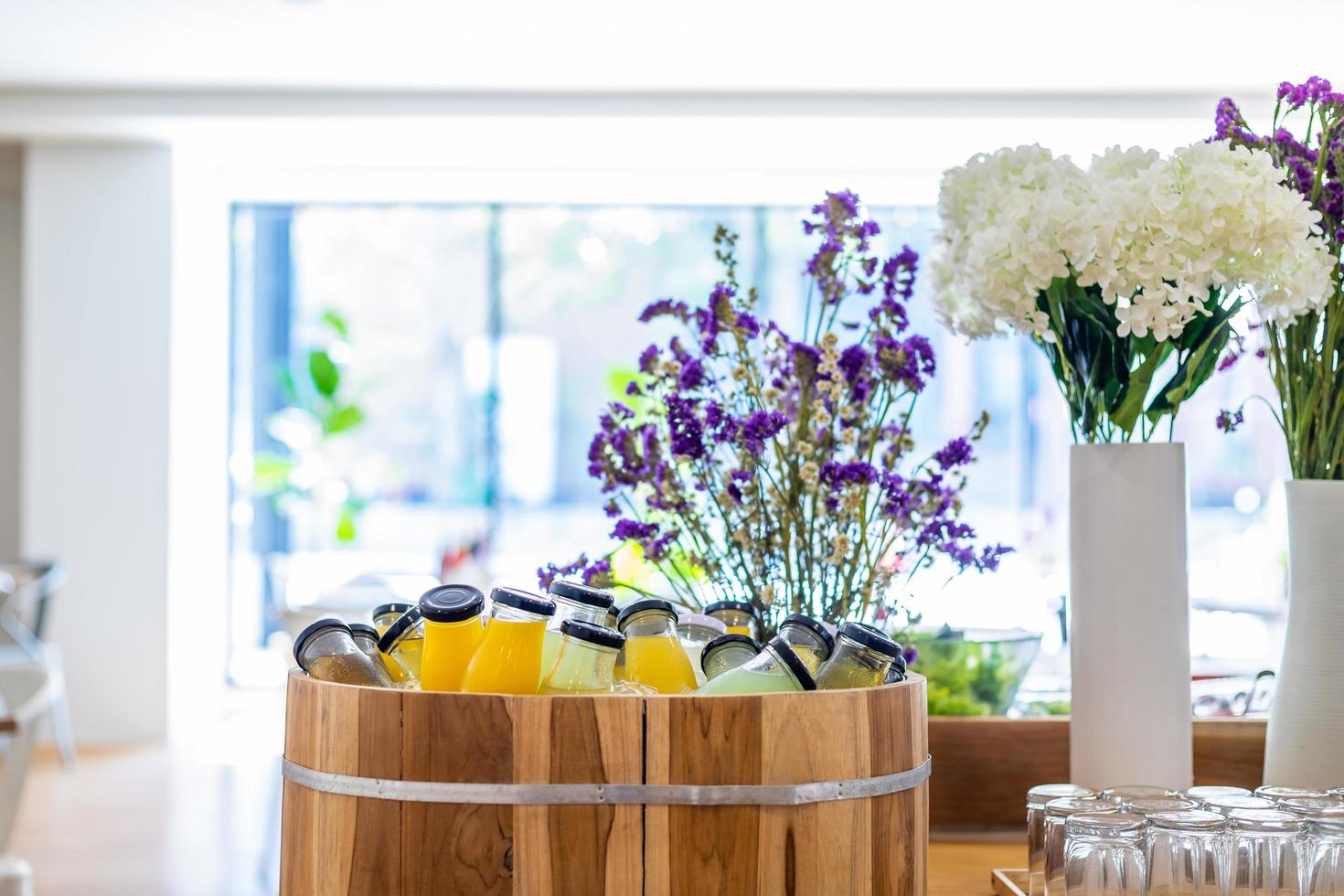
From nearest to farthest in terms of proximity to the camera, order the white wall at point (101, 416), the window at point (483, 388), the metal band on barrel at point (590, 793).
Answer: the metal band on barrel at point (590, 793), the white wall at point (101, 416), the window at point (483, 388)

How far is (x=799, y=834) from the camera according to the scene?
2.82 ft

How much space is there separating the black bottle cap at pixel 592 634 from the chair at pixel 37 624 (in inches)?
191

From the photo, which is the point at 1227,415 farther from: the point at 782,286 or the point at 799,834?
the point at 782,286

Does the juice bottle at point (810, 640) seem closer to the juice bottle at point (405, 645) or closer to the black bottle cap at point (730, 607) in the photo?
the black bottle cap at point (730, 607)

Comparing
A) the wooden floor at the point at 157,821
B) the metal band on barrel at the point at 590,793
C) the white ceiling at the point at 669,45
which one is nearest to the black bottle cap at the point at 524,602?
the metal band on barrel at the point at 590,793

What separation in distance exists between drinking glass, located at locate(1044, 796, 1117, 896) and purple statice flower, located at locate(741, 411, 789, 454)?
385 mm

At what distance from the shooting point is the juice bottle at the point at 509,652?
34.4 inches

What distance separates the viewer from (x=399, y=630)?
1.01 metres

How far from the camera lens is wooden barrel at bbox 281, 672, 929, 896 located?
2.76 feet

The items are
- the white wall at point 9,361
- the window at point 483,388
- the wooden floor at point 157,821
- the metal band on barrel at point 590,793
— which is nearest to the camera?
the metal band on barrel at point 590,793

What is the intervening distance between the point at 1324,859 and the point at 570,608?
56cm

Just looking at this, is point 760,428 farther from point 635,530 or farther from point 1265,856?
point 1265,856

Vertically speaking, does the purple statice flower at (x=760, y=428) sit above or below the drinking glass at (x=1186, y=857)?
above

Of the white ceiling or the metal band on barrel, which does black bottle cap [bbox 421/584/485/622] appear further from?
the white ceiling
